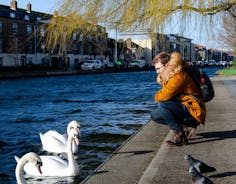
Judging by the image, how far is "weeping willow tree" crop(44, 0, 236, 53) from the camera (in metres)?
3.88

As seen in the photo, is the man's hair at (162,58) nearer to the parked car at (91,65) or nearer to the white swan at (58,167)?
the white swan at (58,167)

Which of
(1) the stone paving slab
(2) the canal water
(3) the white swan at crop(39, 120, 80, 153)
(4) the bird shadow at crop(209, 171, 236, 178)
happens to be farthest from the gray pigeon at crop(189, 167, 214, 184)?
(3) the white swan at crop(39, 120, 80, 153)

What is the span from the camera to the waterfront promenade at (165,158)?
190 inches

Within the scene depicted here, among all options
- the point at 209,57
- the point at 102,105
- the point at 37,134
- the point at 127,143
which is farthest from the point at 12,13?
the point at 209,57

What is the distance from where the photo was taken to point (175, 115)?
248 inches

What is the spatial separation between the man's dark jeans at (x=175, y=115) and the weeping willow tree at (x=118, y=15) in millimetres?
2203

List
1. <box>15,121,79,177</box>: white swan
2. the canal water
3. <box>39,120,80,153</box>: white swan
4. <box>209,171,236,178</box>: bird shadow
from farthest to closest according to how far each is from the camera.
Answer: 1. <box>39,120,80,153</box>: white swan
2. the canal water
3. <box>15,121,79,177</box>: white swan
4. <box>209,171,236,178</box>: bird shadow


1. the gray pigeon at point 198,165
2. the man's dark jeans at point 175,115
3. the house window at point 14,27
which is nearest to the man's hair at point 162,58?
the man's dark jeans at point 175,115

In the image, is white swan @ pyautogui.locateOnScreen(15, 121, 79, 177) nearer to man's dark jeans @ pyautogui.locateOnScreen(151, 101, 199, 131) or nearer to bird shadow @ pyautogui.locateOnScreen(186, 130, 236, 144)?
man's dark jeans @ pyautogui.locateOnScreen(151, 101, 199, 131)

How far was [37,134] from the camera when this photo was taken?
38.1 feet

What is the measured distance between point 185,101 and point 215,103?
7.08 metres

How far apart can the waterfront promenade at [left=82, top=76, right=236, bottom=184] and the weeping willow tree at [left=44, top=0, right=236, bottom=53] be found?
69.2 inches

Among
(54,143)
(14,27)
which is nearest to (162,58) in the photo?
(54,143)

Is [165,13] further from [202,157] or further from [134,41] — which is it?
[202,157]
